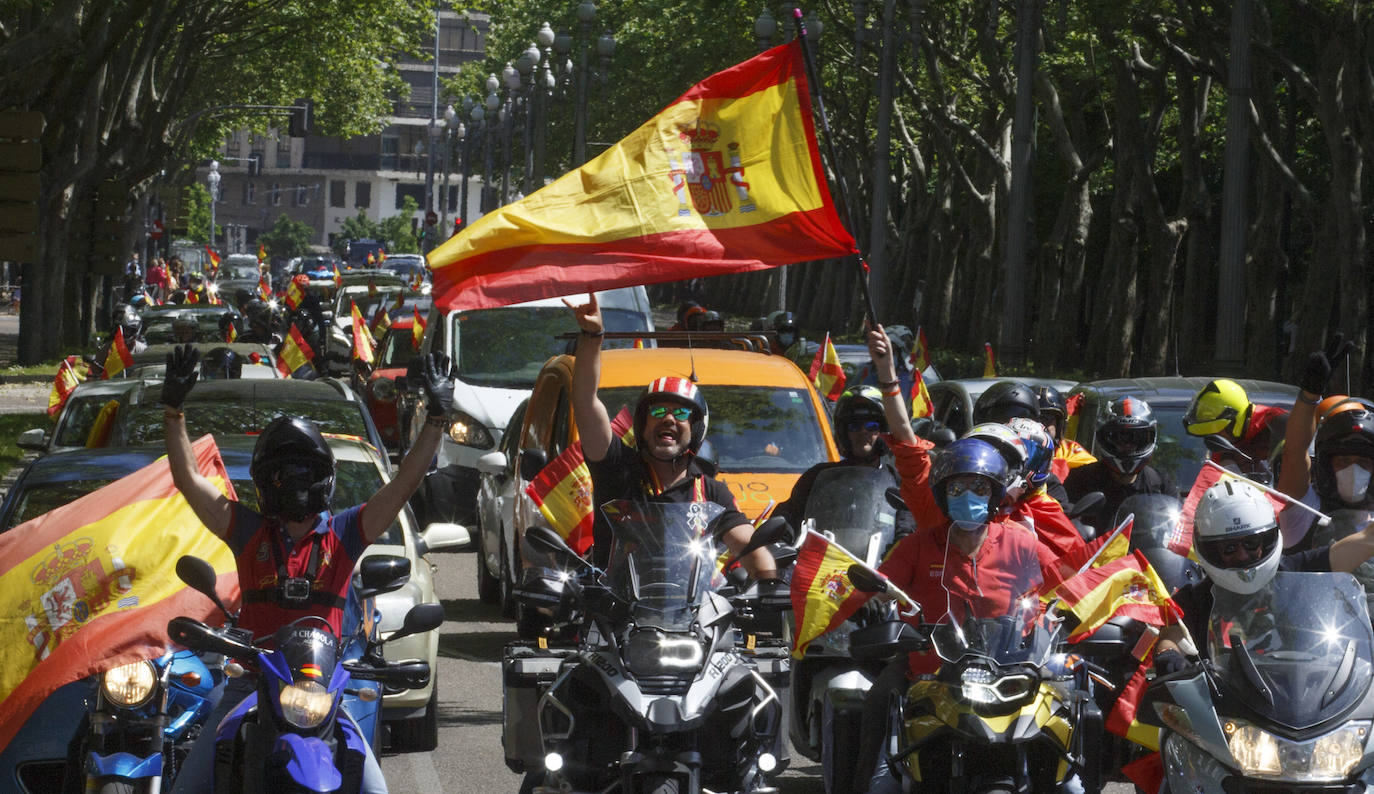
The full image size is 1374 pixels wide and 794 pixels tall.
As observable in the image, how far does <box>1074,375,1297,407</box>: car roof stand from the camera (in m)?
12.0

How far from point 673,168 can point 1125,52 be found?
19.0 m

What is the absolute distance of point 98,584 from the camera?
6.53 m

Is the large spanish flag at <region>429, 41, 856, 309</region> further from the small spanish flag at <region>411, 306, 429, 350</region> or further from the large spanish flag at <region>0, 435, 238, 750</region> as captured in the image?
the small spanish flag at <region>411, 306, 429, 350</region>

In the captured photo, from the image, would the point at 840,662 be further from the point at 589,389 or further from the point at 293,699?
the point at 293,699

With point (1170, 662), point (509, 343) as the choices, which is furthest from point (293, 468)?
point (509, 343)

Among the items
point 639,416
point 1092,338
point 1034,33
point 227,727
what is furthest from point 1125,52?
point 227,727

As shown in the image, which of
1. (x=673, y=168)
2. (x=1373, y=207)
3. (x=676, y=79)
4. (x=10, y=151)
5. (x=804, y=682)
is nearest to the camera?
(x=804, y=682)

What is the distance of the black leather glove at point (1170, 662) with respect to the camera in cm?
574

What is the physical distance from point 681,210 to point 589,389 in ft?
4.70

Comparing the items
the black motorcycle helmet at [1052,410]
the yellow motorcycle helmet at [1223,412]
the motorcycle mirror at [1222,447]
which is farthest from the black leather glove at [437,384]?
the black motorcycle helmet at [1052,410]

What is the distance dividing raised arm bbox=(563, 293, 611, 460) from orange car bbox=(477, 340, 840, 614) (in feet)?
12.5

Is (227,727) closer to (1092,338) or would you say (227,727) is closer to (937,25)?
(1092,338)

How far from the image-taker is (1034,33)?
23.0 m

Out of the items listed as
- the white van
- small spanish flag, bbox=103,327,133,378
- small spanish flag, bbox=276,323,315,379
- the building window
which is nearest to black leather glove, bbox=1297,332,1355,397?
the white van
